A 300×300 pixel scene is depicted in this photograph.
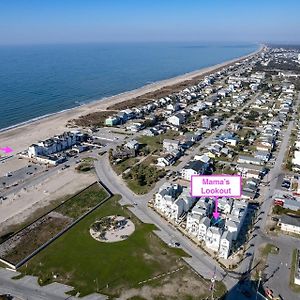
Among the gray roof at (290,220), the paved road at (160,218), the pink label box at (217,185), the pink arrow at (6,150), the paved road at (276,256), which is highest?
the pink label box at (217,185)

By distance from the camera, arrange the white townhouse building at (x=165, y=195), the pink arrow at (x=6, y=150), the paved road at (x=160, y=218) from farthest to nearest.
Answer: the pink arrow at (x=6, y=150)
the white townhouse building at (x=165, y=195)
the paved road at (x=160, y=218)

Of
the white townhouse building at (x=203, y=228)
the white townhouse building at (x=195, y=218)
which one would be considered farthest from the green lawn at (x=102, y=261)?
the white townhouse building at (x=195, y=218)

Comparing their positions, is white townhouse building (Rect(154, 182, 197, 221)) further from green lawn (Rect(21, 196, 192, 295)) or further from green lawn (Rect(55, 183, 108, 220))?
green lawn (Rect(55, 183, 108, 220))

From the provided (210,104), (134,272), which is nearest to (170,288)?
(134,272)

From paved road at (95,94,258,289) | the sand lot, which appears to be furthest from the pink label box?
the sand lot

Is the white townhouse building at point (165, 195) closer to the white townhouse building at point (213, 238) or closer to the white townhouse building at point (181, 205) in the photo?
the white townhouse building at point (181, 205)

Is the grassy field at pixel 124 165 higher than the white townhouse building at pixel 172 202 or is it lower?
lower

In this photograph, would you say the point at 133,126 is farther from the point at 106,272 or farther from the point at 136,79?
the point at 136,79
